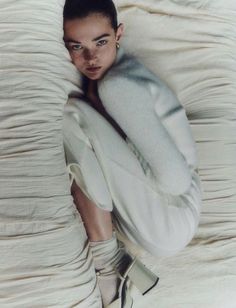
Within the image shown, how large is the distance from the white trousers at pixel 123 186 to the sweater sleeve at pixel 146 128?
2cm

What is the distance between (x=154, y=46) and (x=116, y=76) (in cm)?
19

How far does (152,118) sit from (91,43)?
0.47 feet

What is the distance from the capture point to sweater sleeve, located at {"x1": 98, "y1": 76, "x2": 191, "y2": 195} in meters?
0.69

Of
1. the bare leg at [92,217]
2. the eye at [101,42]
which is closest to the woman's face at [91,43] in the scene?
the eye at [101,42]

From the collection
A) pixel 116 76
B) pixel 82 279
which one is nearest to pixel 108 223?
pixel 82 279

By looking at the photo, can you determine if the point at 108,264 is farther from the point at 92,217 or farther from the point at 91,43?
the point at 91,43

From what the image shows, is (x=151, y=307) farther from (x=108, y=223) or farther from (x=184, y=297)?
(x=108, y=223)

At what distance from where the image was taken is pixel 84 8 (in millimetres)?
696

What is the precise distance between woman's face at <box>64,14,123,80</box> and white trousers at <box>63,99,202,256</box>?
0.06 meters

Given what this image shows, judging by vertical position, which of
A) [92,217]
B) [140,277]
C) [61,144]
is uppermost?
[61,144]

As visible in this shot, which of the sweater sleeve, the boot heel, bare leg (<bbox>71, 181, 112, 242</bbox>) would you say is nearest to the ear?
the sweater sleeve

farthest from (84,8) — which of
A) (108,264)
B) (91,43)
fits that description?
(108,264)

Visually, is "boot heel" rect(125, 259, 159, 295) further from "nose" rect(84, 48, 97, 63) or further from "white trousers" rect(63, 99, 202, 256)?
"nose" rect(84, 48, 97, 63)

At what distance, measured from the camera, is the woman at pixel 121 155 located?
0.71 metres
